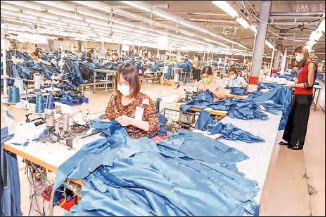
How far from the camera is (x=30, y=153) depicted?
1553 millimetres

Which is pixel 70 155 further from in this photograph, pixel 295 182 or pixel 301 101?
pixel 301 101

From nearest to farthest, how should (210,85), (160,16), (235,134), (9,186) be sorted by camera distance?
(9,186) → (235,134) → (210,85) → (160,16)

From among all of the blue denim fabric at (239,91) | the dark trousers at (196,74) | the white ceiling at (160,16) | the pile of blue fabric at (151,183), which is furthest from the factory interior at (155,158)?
A: the dark trousers at (196,74)

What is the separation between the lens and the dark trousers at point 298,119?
12.0ft

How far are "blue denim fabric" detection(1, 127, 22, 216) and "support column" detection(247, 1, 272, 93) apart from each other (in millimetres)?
4463

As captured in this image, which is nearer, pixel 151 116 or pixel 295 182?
pixel 151 116

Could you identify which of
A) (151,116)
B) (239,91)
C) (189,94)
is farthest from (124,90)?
(239,91)

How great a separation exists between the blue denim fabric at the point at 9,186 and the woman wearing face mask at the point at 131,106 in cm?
73

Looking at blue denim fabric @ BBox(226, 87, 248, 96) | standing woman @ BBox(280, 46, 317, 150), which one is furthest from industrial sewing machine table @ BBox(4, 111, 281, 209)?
blue denim fabric @ BBox(226, 87, 248, 96)

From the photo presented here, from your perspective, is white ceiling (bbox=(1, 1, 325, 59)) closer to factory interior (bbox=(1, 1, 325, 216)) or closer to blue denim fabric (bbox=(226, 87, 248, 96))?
factory interior (bbox=(1, 1, 325, 216))

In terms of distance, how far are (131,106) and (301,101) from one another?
2.73 metres

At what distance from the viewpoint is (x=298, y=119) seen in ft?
12.4

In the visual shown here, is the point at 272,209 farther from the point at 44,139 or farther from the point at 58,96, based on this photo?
the point at 58,96

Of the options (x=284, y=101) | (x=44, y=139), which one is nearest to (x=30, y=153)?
(x=44, y=139)
